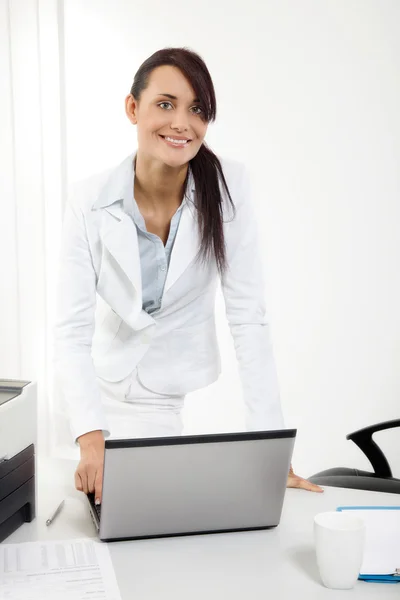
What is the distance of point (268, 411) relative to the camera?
185cm

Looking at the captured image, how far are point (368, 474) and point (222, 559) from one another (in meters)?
1.25

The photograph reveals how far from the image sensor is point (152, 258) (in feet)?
6.77

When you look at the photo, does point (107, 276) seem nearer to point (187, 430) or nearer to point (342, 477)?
point (342, 477)

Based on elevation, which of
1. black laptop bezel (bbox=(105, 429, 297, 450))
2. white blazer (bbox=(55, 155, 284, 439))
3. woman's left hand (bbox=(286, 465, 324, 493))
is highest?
white blazer (bbox=(55, 155, 284, 439))

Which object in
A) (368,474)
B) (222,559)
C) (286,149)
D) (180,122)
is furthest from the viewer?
(286,149)

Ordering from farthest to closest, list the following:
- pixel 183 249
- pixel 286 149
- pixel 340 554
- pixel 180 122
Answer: pixel 286 149
pixel 183 249
pixel 180 122
pixel 340 554

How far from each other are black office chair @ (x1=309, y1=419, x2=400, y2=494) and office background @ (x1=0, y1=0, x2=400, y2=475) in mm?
1050

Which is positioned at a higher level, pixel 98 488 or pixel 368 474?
pixel 98 488

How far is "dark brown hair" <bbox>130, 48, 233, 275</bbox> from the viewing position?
6.05 feet

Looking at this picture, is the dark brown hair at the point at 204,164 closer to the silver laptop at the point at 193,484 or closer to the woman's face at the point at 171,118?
the woman's face at the point at 171,118

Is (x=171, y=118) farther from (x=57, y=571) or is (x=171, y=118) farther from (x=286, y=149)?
(x=286, y=149)

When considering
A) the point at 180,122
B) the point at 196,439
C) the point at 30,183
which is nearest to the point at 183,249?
the point at 180,122

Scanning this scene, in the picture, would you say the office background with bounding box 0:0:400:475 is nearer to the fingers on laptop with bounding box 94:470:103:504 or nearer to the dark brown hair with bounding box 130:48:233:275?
the dark brown hair with bounding box 130:48:233:275

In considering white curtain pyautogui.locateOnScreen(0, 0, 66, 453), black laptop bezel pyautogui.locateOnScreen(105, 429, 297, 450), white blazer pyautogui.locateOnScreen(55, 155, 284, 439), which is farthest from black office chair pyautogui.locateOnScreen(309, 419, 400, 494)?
white curtain pyautogui.locateOnScreen(0, 0, 66, 453)
